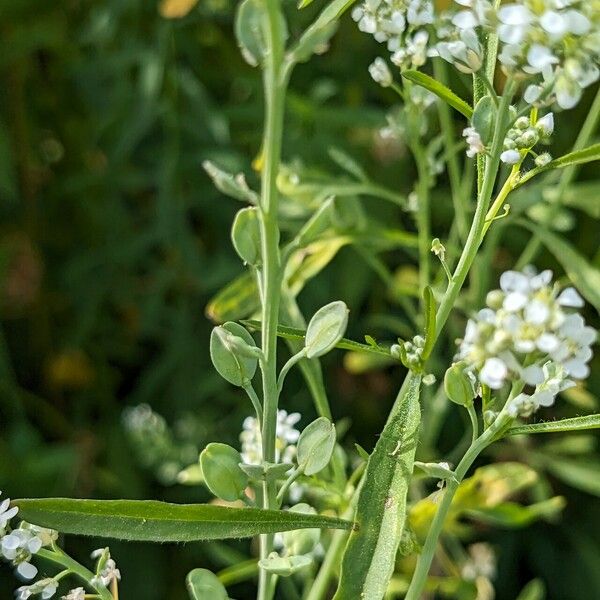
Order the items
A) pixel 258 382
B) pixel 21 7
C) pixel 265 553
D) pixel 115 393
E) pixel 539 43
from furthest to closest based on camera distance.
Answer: pixel 115 393 → pixel 21 7 → pixel 258 382 → pixel 265 553 → pixel 539 43

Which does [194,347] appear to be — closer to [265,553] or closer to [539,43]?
Result: [265,553]

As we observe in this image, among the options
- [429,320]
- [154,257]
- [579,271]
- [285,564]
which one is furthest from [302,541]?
[154,257]

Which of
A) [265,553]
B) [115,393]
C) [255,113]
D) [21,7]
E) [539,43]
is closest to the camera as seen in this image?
[539,43]

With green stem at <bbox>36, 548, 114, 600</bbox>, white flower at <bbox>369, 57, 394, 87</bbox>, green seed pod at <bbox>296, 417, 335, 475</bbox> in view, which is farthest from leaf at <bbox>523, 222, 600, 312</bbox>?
green stem at <bbox>36, 548, 114, 600</bbox>

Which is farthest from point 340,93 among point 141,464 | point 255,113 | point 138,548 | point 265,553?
point 265,553

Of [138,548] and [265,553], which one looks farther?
[138,548]

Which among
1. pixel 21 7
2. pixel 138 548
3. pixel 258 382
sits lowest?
pixel 138 548
